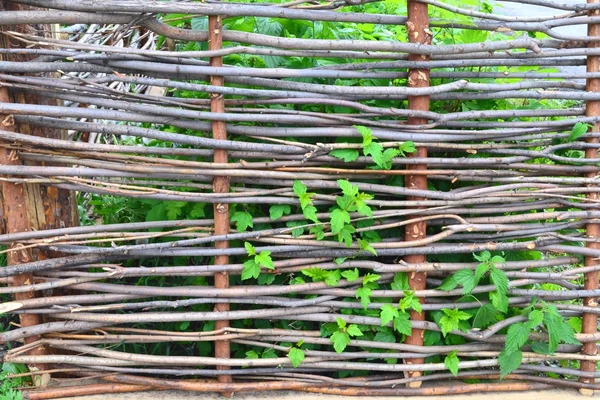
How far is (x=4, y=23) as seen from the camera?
2.11m

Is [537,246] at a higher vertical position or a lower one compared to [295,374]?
higher

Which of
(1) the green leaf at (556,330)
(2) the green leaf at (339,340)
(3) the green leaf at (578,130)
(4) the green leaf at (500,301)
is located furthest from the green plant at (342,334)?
(3) the green leaf at (578,130)

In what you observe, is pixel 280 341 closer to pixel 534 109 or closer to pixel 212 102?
pixel 212 102

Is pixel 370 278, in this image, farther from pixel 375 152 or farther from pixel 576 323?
pixel 576 323

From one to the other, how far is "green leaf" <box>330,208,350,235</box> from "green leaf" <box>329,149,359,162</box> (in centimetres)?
21

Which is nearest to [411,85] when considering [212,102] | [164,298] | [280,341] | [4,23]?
[212,102]

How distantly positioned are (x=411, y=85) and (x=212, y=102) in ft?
2.63

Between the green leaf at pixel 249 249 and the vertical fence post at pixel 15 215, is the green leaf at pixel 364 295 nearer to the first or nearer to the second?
the green leaf at pixel 249 249

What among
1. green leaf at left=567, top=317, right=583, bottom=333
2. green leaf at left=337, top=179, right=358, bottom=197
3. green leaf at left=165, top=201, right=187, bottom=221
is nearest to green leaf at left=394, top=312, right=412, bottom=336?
green leaf at left=337, top=179, right=358, bottom=197

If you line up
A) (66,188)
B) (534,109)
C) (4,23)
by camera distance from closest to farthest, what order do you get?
(4,23) → (66,188) → (534,109)

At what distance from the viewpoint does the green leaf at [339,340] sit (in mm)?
2253

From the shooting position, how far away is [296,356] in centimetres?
228

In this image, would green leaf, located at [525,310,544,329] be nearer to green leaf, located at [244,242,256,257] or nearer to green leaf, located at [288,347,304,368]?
green leaf, located at [288,347,304,368]

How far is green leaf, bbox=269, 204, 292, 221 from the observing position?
2.27 meters
